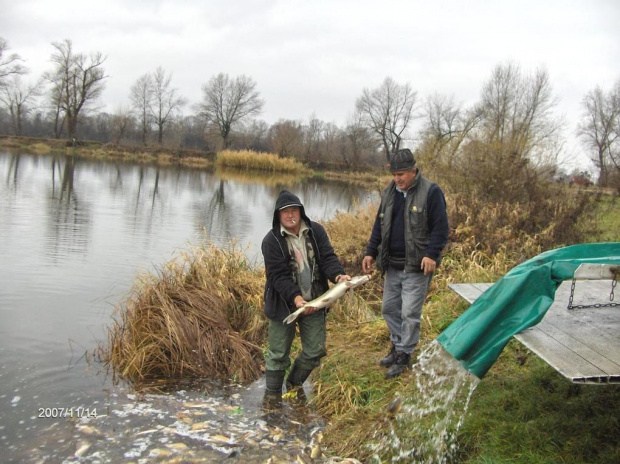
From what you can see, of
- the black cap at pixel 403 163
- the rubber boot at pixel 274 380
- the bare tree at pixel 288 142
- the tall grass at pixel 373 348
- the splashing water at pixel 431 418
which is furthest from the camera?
the bare tree at pixel 288 142

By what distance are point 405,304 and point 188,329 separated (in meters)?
2.79

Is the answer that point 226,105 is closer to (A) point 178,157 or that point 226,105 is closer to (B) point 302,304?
(A) point 178,157

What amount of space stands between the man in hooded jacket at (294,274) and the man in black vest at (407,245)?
565mm

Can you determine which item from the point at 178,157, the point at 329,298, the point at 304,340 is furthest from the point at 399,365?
the point at 178,157

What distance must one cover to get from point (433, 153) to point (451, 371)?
31.2 ft

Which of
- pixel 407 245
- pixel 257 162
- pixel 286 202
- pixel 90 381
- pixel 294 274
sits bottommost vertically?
pixel 90 381

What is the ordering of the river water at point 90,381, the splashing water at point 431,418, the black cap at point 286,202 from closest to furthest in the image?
the splashing water at point 431,418 < the river water at point 90,381 < the black cap at point 286,202

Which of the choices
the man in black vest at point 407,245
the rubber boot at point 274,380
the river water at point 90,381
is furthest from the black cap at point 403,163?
the river water at point 90,381

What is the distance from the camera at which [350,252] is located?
397 inches

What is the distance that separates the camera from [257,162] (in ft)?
159

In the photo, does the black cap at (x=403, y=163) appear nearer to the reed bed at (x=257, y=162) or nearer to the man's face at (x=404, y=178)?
the man's face at (x=404, y=178)

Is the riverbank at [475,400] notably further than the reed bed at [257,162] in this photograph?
No

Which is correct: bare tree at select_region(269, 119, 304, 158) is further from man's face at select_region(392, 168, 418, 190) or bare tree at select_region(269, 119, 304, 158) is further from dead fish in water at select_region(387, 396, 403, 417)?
dead fish in water at select_region(387, 396, 403, 417)

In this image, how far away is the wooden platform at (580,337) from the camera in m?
2.80
